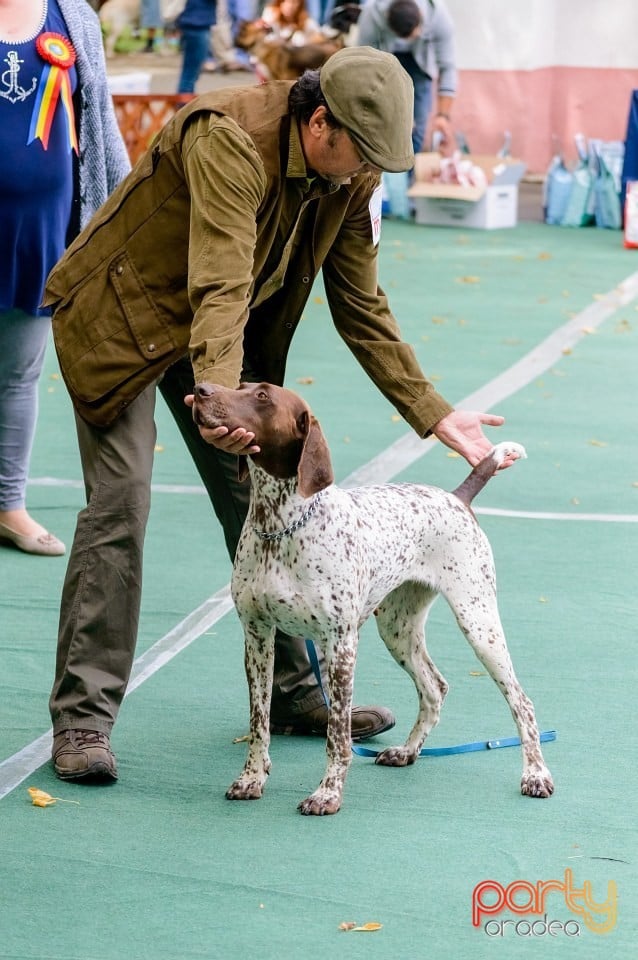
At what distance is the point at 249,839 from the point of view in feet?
13.4

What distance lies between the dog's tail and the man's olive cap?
0.95 meters

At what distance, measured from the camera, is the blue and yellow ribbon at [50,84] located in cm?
570

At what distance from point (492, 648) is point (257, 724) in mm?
679

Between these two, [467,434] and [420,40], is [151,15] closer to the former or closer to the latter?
[420,40]

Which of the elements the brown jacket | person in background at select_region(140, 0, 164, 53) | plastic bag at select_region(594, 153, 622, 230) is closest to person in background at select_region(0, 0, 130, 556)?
the brown jacket

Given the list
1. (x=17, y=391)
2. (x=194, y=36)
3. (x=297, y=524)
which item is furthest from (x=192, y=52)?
(x=297, y=524)

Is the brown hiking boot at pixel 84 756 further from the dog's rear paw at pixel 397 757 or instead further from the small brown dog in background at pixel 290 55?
the small brown dog in background at pixel 290 55

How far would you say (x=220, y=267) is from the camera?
390cm

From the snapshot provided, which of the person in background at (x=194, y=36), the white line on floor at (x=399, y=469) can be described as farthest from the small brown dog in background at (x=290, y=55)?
the white line on floor at (x=399, y=469)

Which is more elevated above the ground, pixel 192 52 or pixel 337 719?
pixel 337 719

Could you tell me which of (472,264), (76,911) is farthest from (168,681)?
(472,264)

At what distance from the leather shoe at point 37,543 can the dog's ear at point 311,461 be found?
286 cm

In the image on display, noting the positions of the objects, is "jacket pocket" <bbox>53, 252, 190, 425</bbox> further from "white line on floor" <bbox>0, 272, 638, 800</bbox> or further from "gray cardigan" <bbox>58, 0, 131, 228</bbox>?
"gray cardigan" <bbox>58, 0, 131, 228</bbox>

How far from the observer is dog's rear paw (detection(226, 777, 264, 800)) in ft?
14.2
